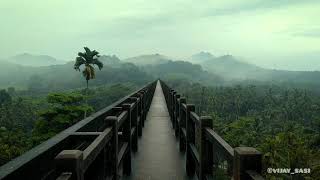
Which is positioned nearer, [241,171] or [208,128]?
[241,171]

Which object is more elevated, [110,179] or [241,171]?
[241,171]

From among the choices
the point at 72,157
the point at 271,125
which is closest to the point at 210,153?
the point at 72,157

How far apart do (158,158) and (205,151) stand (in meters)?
3.01

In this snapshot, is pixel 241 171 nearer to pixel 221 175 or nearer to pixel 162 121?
pixel 162 121

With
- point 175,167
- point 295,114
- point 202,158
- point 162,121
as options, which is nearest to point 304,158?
point 162,121

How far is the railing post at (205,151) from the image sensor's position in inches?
173

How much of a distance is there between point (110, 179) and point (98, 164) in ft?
1.82

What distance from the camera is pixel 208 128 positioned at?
4309 millimetres

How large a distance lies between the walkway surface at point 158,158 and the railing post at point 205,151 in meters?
1.51

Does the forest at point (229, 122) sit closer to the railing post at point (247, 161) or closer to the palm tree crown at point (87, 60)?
the palm tree crown at point (87, 60)

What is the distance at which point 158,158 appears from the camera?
24.3ft

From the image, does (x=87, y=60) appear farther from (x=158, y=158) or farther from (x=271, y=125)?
(x=158, y=158)

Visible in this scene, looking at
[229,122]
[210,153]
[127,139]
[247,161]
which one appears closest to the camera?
[247,161]

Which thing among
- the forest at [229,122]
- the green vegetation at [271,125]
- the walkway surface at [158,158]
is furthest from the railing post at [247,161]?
the green vegetation at [271,125]
